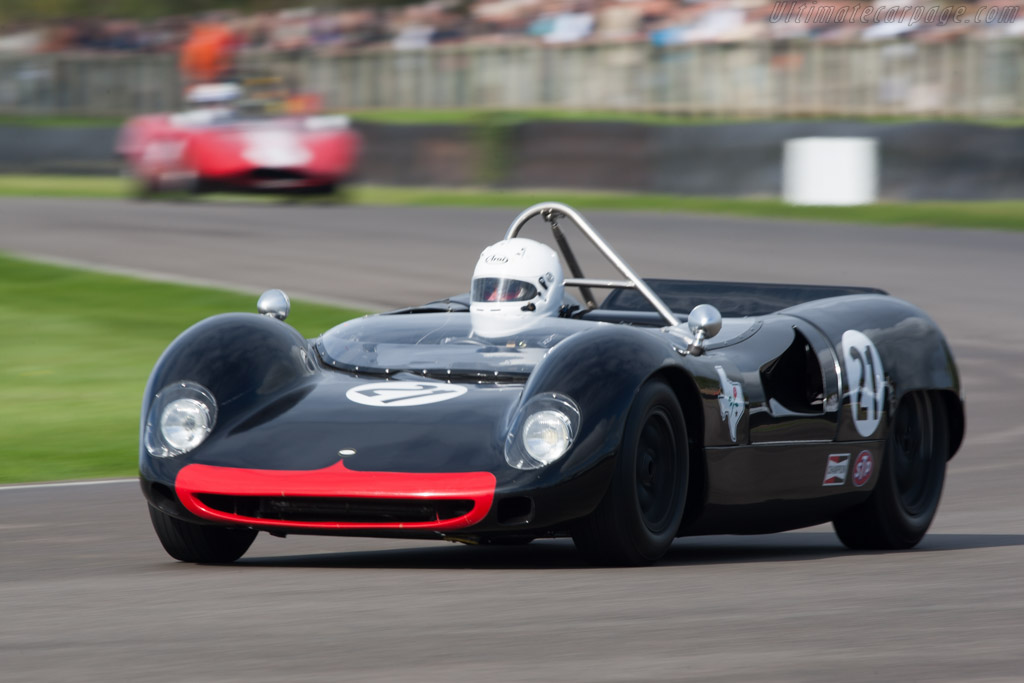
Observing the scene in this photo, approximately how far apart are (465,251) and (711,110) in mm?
12189

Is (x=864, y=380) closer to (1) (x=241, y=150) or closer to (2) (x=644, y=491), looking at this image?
(2) (x=644, y=491)

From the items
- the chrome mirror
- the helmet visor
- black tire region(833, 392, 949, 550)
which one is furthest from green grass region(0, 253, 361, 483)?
black tire region(833, 392, 949, 550)

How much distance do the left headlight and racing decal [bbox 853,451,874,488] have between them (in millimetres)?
2185

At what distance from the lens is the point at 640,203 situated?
24.4 m

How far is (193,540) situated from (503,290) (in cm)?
135

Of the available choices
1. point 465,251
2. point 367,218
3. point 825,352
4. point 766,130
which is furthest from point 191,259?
point 825,352

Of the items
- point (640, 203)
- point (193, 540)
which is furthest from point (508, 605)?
point (640, 203)

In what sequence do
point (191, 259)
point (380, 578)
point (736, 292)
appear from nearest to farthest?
point (380, 578) → point (736, 292) → point (191, 259)

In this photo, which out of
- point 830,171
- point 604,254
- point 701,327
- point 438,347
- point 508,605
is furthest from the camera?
point 830,171

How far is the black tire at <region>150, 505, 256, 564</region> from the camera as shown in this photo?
19.1 feet

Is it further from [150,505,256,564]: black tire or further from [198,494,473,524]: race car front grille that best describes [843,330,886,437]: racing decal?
[150,505,256,564]: black tire

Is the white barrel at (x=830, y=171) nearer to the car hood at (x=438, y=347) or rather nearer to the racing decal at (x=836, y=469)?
the racing decal at (x=836, y=469)

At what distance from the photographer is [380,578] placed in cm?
544

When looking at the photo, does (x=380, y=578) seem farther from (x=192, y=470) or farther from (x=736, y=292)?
(x=736, y=292)
